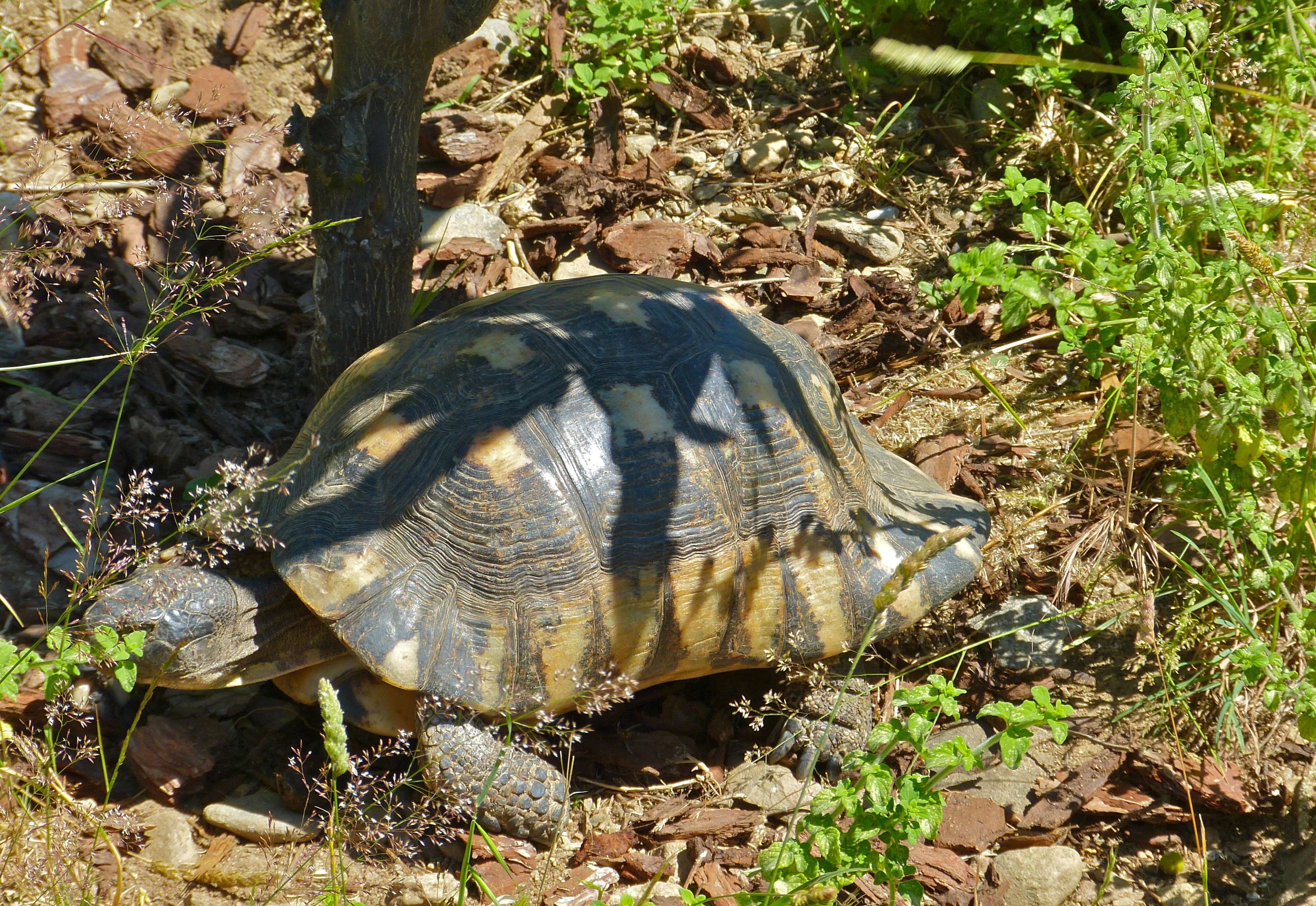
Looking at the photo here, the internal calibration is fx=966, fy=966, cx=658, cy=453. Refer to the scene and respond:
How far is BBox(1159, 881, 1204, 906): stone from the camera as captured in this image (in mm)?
2695

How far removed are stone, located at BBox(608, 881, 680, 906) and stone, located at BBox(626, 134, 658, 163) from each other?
138 inches

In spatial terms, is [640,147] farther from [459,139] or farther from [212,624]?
[212,624]

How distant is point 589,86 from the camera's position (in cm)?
491

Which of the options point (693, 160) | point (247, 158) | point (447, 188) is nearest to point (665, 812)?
point (447, 188)

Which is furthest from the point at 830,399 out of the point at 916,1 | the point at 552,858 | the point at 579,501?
the point at 916,1

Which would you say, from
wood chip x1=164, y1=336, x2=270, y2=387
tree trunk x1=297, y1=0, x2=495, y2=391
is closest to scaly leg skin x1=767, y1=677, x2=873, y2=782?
tree trunk x1=297, y1=0, x2=495, y2=391

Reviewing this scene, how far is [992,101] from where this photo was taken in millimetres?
4891

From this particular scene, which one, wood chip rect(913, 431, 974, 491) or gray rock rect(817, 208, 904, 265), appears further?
gray rock rect(817, 208, 904, 265)

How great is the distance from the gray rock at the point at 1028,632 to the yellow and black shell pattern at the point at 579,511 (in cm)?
28

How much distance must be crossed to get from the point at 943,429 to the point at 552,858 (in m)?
2.32

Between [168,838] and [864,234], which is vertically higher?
[864,234]

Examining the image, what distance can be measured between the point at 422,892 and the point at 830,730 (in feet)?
4.41

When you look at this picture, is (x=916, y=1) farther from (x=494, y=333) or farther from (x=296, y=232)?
(x=296, y=232)

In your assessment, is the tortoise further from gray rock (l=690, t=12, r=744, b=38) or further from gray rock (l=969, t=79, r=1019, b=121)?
gray rock (l=690, t=12, r=744, b=38)
